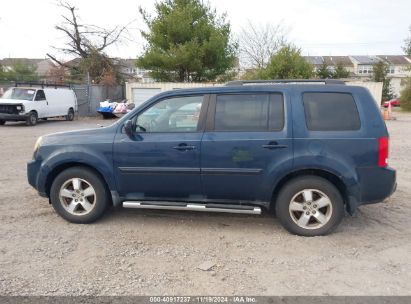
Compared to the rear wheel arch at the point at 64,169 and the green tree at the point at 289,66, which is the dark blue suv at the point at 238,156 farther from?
the green tree at the point at 289,66

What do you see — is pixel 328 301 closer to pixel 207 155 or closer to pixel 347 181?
pixel 347 181

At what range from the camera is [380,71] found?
43469 mm

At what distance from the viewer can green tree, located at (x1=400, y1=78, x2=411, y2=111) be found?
33.7 metres

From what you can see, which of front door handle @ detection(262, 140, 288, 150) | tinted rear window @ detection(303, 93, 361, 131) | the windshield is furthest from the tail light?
the windshield

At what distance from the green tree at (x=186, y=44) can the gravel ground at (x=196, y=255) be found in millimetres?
19703

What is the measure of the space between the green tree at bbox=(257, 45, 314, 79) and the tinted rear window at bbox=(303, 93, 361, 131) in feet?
60.1

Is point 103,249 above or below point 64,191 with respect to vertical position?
below

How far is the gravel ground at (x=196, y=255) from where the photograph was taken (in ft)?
10.6

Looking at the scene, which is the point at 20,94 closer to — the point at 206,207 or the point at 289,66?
the point at 289,66

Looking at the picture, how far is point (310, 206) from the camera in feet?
13.9

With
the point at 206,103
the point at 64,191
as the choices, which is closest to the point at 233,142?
the point at 206,103

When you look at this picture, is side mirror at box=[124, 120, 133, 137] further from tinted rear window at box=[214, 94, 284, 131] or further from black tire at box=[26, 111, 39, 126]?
black tire at box=[26, 111, 39, 126]

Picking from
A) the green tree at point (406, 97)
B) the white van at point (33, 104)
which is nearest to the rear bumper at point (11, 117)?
the white van at point (33, 104)

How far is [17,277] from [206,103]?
2.66 m
